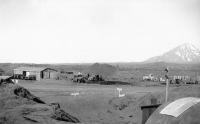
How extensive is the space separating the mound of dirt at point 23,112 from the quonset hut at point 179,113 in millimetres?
8289

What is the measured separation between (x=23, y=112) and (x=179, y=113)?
37.8 ft

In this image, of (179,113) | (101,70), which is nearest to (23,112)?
(179,113)

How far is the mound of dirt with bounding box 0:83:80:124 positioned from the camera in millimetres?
14789

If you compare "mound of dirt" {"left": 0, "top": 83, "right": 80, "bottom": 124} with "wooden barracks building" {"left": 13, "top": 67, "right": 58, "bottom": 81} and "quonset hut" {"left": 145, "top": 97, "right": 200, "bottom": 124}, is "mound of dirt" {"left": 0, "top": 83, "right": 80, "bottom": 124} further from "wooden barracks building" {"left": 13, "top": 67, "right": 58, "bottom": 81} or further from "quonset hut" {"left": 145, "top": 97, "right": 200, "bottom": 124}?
"wooden barracks building" {"left": 13, "top": 67, "right": 58, "bottom": 81}

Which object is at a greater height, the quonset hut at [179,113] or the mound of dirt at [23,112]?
the quonset hut at [179,113]

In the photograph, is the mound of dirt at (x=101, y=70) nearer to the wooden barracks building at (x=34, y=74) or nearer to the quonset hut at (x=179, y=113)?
the wooden barracks building at (x=34, y=74)

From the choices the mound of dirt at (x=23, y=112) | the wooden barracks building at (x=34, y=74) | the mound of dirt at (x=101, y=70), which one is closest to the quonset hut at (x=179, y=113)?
the mound of dirt at (x=23, y=112)

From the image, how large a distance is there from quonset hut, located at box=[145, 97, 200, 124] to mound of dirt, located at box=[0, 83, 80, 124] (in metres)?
8.29

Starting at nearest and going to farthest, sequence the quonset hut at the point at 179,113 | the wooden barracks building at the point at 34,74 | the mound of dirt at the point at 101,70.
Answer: the quonset hut at the point at 179,113 → the wooden barracks building at the point at 34,74 → the mound of dirt at the point at 101,70

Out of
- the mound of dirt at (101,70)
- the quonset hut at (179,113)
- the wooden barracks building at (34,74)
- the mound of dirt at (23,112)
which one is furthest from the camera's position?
the mound of dirt at (101,70)

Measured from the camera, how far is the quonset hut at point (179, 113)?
7.07 metres

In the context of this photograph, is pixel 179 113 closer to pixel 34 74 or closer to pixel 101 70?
pixel 34 74

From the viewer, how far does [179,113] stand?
740 cm

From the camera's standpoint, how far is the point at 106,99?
1093 inches
